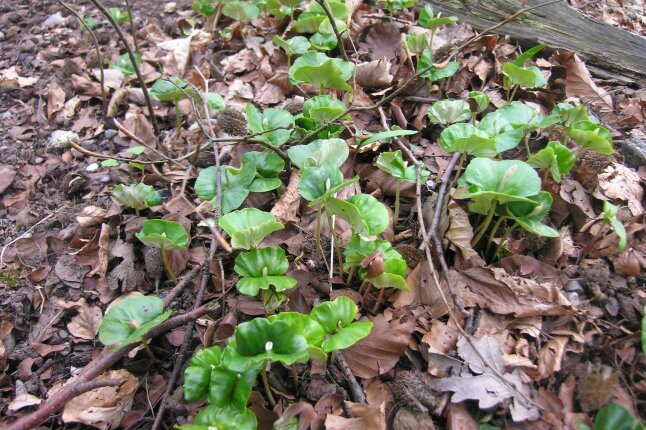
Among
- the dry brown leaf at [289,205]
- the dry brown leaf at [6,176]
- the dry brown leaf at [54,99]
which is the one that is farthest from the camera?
the dry brown leaf at [54,99]

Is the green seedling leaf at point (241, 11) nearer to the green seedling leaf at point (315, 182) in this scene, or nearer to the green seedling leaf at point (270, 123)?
the green seedling leaf at point (270, 123)

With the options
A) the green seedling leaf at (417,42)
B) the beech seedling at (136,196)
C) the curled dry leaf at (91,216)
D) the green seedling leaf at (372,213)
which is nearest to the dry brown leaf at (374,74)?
A: the green seedling leaf at (417,42)

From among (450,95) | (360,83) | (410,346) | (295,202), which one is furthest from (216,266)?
(450,95)

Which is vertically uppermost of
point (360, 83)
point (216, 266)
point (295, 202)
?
point (360, 83)

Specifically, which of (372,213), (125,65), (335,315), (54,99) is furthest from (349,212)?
(54,99)

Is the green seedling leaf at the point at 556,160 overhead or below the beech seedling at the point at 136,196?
overhead

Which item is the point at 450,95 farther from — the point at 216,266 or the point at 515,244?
the point at 216,266

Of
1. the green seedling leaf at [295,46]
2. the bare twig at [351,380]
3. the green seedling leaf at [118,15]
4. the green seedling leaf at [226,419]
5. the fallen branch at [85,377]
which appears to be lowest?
the fallen branch at [85,377]

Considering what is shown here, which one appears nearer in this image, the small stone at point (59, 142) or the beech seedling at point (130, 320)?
the beech seedling at point (130, 320)
